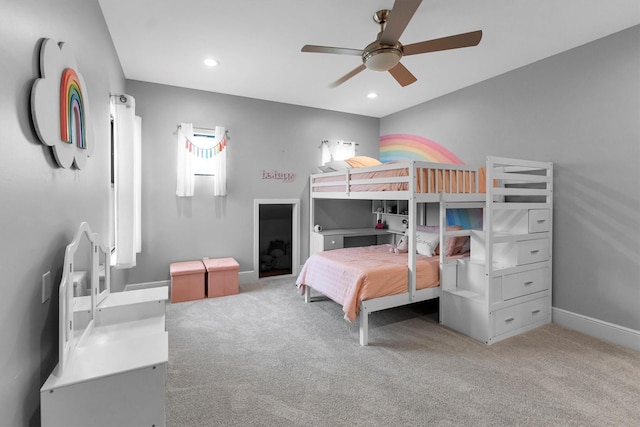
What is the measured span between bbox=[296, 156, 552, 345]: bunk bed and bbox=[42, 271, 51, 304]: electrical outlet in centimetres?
213

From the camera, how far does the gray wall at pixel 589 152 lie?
278 cm

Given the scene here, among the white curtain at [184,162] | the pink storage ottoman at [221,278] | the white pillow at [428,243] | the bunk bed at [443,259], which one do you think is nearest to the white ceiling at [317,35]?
the white curtain at [184,162]

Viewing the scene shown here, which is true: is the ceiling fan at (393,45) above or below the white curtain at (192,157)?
above

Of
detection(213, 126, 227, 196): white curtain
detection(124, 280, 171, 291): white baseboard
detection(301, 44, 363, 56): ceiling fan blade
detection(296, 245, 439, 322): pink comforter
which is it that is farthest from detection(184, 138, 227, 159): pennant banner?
detection(301, 44, 363, 56): ceiling fan blade

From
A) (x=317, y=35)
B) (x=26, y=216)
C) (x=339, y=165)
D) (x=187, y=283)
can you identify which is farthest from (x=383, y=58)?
(x=187, y=283)

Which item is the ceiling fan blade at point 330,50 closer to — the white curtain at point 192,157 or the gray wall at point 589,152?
the gray wall at point 589,152

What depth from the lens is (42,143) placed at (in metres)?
1.34

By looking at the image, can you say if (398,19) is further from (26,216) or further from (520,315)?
(520,315)

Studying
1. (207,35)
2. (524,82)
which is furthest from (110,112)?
(524,82)

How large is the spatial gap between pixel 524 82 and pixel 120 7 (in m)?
4.01

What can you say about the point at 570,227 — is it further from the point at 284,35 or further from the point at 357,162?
the point at 284,35

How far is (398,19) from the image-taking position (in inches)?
75.1

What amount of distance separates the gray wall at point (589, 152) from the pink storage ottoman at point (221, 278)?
372 cm

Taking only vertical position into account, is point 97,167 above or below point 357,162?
below
